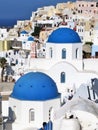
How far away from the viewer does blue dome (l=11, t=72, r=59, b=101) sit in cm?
1675

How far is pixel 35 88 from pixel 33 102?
1.62ft

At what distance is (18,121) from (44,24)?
36566 mm

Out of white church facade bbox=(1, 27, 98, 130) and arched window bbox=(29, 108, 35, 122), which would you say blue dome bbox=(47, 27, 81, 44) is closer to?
white church facade bbox=(1, 27, 98, 130)

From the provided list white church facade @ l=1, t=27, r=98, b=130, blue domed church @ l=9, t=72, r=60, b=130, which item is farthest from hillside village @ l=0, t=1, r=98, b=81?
blue domed church @ l=9, t=72, r=60, b=130

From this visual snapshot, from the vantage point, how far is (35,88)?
55.3ft

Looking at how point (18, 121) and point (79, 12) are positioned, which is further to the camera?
point (79, 12)

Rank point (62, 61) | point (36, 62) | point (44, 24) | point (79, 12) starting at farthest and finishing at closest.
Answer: point (79, 12) → point (44, 24) → point (36, 62) → point (62, 61)

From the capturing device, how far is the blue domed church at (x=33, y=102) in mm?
16688

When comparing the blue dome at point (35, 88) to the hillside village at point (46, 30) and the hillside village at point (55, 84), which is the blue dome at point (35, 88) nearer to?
the hillside village at point (55, 84)

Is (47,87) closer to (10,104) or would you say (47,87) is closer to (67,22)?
(10,104)

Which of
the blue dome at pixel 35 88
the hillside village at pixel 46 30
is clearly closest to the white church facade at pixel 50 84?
the blue dome at pixel 35 88

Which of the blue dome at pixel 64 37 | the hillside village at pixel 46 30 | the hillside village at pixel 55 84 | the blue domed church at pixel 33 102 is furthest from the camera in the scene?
the hillside village at pixel 46 30

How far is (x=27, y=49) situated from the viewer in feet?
124

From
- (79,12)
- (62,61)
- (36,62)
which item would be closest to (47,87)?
(62,61)
